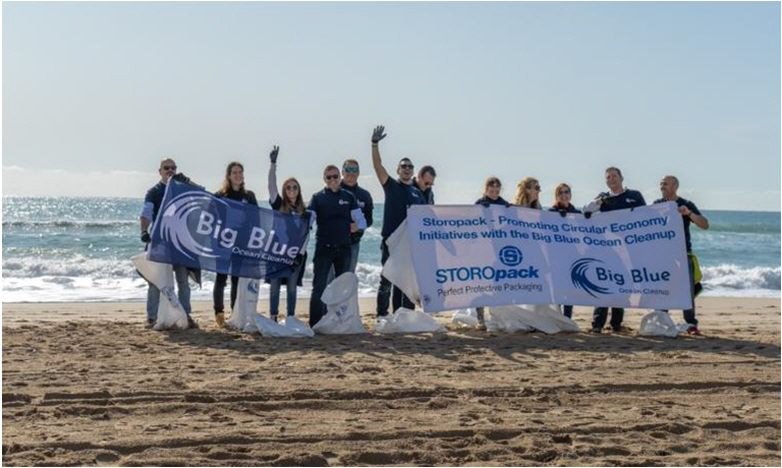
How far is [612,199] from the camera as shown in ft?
34.2

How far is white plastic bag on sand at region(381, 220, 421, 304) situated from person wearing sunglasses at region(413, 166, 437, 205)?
552mm

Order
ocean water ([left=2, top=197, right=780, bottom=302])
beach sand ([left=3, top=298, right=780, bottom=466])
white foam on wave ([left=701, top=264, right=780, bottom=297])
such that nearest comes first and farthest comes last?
beach sand ([left=3, top=298, right=780, bottom=466]), ocean water ([left=2, top=197, right=780, bottom=302]), white foam on wave ([left=701, top=264, right=780, bottom=297])

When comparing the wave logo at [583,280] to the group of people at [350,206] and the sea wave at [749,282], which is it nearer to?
the group of people at [350,206]

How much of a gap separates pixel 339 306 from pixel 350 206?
3.27 ft

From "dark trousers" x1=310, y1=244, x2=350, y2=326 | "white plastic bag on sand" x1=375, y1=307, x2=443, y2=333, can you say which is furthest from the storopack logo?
"dark trousers" x1=310, y1=244, x2=350, y2=326

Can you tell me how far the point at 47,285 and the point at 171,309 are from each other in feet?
25.8

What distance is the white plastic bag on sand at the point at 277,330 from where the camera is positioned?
9500mm

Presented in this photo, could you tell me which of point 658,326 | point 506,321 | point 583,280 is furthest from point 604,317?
point 506,321

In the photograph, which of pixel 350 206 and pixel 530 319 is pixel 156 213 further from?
pixel 530 319

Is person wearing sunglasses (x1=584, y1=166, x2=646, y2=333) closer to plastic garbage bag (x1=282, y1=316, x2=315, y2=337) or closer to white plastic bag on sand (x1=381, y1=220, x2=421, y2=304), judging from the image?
white plastic bag on sand (x1=381, y1=220, x2=421, y2=304)

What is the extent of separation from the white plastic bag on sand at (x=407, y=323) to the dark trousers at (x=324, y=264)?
0.65m

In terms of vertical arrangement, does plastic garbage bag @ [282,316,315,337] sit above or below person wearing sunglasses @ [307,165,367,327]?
below

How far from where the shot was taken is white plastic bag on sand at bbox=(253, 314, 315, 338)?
9500mm

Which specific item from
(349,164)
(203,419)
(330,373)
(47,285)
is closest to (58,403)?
(203,419)
